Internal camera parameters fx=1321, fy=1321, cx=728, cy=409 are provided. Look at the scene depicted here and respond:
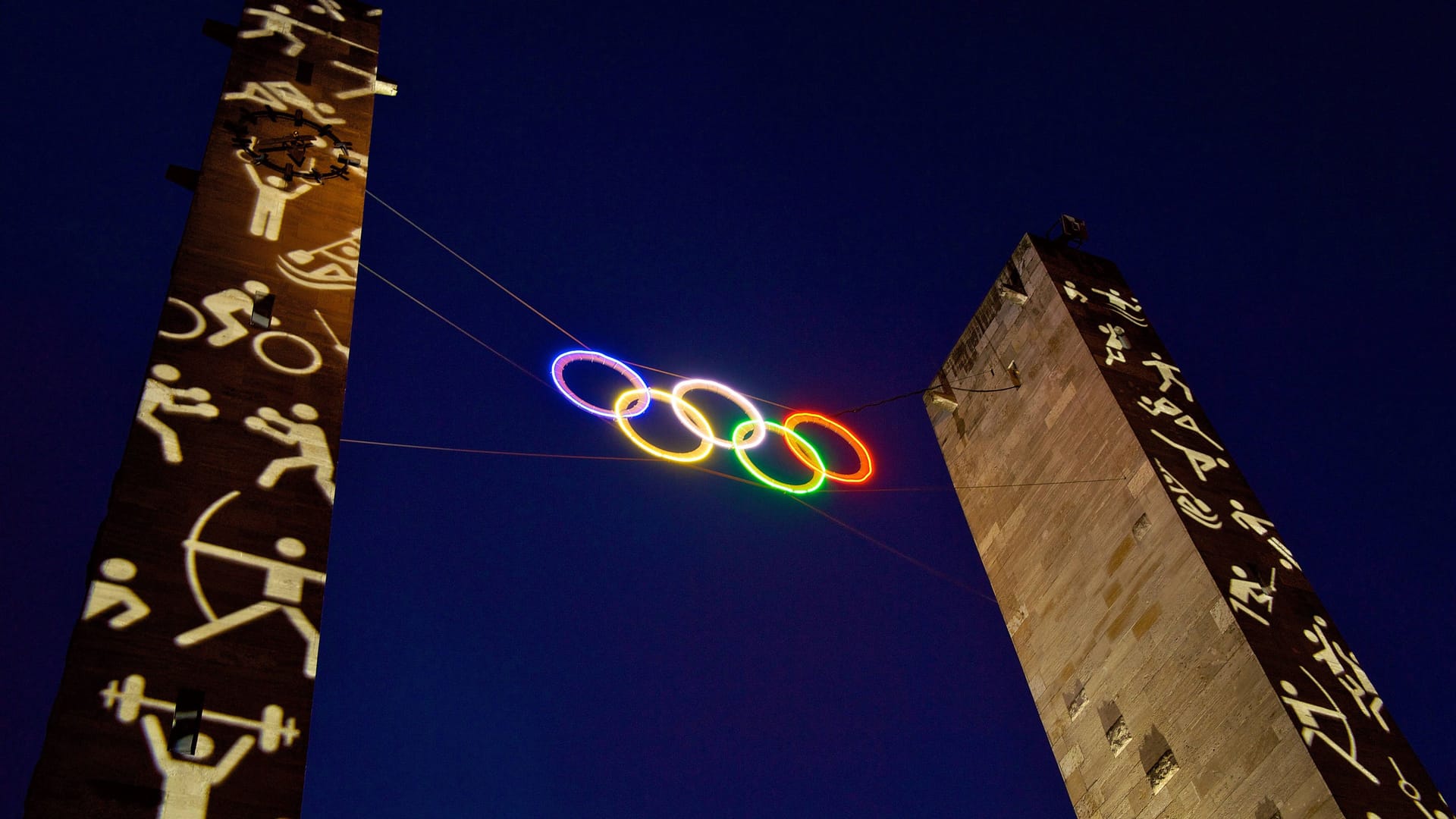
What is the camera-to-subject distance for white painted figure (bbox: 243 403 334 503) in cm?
1098

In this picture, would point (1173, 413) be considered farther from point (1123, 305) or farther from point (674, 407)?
point (674, 407)

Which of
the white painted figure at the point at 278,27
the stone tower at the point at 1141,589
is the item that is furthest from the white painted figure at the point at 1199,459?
the white painted figure at the point at 278,27

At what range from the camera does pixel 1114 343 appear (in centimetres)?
1991

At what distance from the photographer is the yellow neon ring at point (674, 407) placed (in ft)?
51.9

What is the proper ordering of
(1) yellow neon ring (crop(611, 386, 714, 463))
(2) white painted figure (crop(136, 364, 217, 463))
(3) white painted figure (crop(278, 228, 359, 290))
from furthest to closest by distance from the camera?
(1) yellow neon ring (crop(611, 386, 714, 463)) < (3) white painted figure (crop(278, 228, 359, 290)) < (2) white painted figure (crop(136, 364, 217, 463))

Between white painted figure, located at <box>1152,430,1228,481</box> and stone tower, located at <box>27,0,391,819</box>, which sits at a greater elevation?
white painted figure, located at <box>1152,430,1228,481</box>

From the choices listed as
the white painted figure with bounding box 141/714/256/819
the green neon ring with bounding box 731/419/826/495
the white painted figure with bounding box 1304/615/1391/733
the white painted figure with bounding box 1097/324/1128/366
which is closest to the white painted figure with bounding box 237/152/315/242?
the white painted figure with bounding box 141/714/256/819

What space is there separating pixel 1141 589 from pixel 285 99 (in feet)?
39.8

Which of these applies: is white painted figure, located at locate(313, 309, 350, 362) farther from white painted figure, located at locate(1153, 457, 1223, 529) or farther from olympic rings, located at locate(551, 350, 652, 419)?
white painted figure, located at locate(1153, 457, 1223, 529)

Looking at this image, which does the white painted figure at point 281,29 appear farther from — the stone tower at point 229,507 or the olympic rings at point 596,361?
the olympic rings at point 596,361

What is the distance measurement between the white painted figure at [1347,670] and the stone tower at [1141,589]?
3 centimetres

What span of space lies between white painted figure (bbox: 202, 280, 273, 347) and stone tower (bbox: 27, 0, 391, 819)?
18 mm

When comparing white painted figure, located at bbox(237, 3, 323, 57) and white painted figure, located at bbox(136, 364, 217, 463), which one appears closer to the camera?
white painted figure, located at bbox(136, 364, 217, 463)

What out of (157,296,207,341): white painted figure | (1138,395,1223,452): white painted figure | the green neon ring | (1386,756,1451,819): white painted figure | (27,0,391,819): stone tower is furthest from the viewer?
(1138,395,1223,452): white painted figure
